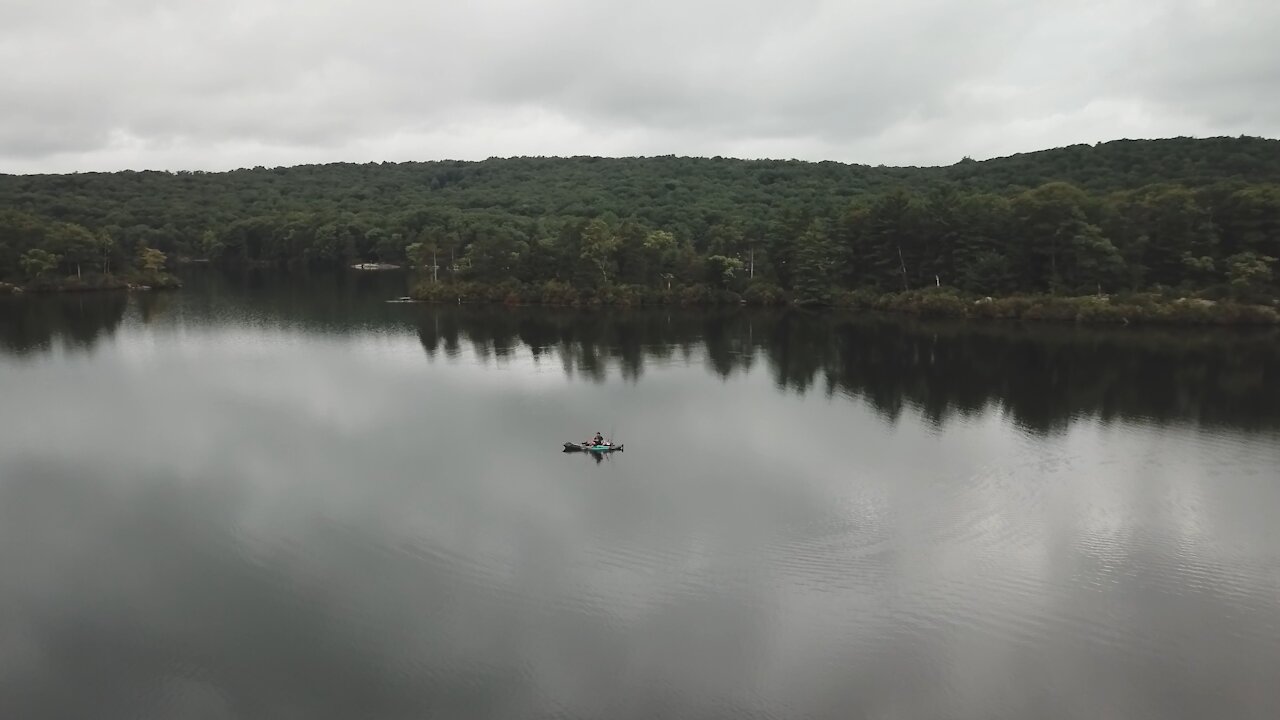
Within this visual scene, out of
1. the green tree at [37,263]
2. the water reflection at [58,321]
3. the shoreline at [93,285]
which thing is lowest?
the water reflection at [58,321]

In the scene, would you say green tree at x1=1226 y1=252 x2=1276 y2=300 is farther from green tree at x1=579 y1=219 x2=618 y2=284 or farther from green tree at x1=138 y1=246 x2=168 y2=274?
green tree at x1=138 y1=246 x2=168 y2=274

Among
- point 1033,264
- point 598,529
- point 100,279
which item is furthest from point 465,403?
point 100,279

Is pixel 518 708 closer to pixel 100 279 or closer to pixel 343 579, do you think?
pixel 343 579

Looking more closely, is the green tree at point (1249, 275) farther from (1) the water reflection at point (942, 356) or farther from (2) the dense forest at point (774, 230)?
(1) the water reflection at point (942, 356)

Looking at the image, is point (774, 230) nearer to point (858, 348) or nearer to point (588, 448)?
point (858, 348)

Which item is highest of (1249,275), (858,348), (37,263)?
(37,263)

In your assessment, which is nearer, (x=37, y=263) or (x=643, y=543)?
(x=643, y=543)

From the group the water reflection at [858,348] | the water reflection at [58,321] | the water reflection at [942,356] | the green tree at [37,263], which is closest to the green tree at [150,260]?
the water reflection at [58,321]

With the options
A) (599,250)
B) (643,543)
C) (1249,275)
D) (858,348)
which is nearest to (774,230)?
(599,250)
